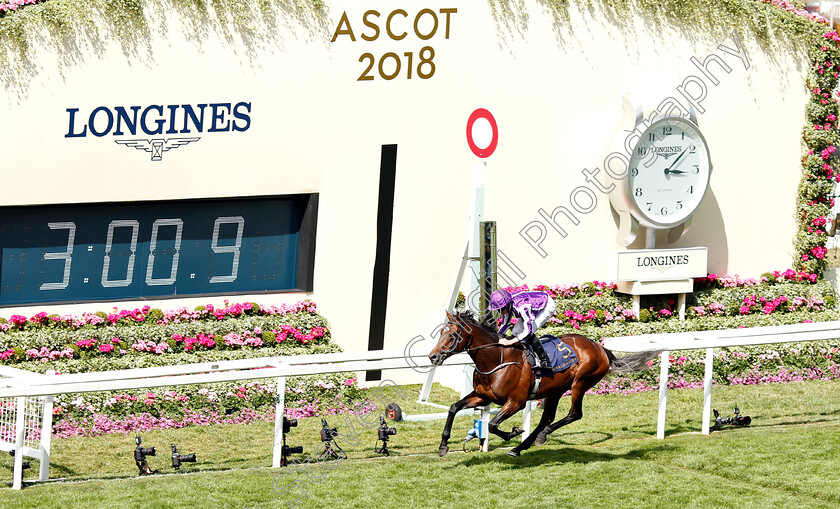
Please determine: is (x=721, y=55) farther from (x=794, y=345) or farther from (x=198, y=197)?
(x=198, y=197)

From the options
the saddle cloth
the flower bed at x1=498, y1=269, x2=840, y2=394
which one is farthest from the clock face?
the saddle cloth

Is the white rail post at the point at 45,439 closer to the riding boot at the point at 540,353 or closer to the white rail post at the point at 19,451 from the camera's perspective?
the white rail post at the point at 19,451

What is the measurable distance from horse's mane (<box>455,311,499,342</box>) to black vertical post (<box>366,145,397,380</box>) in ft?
14.1

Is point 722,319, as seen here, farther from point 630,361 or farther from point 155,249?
point 155,249

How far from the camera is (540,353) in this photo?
9.73 m

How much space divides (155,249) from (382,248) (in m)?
2.47

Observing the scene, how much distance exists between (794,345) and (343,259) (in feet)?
17.6

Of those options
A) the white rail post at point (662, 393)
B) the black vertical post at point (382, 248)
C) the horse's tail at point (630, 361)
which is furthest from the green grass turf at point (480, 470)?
the black vertical post at point (382, 248)

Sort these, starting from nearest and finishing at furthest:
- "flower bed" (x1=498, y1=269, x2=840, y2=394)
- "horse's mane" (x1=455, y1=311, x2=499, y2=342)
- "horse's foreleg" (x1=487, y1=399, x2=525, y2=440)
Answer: "horse's mane" (x1=455, y1=311, x2=499, y2=342), "horse's foreleg" (x1=487, y1=399, x2=525, y2=440), "flower bed" (x1=498, y1=269, x2=840, y2=394)

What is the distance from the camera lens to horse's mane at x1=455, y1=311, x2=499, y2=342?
949 centimetres

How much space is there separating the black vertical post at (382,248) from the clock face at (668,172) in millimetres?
2700

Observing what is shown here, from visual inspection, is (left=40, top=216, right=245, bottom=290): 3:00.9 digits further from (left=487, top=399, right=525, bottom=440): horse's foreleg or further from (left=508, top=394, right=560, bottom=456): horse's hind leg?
(left=487, top=399, right=525, bottom=440): horse's foreleg

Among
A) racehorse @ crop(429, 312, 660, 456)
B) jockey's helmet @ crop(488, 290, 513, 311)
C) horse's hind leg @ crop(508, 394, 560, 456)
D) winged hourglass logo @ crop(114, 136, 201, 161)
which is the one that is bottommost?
horse's hind leg @ crop(508, 394, 560, 456)

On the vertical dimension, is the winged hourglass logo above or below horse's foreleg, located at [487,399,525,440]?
above
